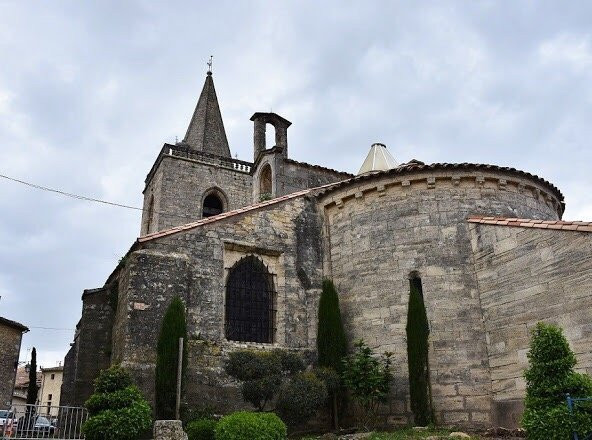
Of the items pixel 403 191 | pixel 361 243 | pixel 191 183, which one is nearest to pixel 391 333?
pixel 361 243

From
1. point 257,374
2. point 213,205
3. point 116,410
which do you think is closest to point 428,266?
point 257,374

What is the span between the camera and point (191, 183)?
107 ft

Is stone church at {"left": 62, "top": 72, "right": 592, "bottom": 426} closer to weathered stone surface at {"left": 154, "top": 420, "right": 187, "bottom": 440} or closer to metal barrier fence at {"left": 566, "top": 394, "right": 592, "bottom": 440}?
weathered stone surface at {"left": 154, "top": 420, "right": 187, "bottom": 440}

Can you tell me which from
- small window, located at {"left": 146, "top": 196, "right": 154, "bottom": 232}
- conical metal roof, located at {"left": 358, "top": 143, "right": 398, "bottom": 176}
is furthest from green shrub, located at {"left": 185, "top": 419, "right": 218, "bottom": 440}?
small window, located at {"left": 146, "top": 196, "right": 154, "bottom": 232}

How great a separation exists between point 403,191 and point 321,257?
10.1 ft

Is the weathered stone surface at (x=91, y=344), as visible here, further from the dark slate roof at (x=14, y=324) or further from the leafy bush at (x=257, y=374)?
the dark slate roof at (x=14, y=324)

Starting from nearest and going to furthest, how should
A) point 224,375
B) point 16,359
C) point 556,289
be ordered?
point 556,289, point 224,375, point 16,359

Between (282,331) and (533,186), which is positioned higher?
(533,186)

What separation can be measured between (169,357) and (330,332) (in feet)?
14.0

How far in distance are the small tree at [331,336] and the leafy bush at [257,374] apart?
1.34 metres

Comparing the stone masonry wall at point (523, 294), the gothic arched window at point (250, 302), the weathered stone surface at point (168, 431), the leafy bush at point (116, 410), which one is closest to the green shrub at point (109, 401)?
the leafy bush at point (116, 410)

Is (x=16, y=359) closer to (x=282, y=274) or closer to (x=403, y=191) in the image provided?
(x=282, y=274)

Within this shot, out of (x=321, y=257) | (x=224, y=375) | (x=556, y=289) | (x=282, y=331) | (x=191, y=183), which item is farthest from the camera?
(x=191, y=183)

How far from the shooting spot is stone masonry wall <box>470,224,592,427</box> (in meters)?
11.3
